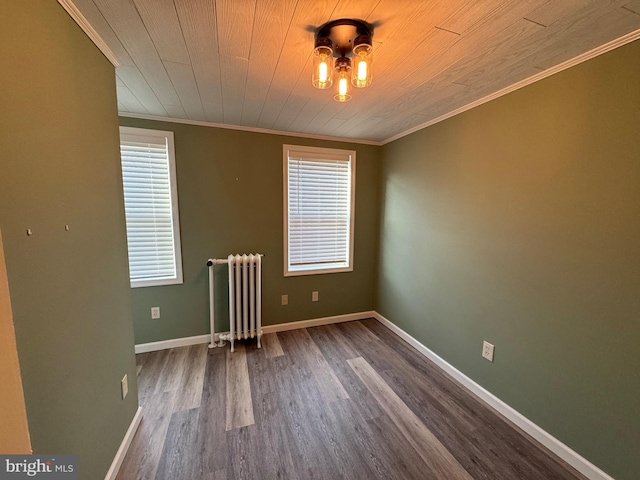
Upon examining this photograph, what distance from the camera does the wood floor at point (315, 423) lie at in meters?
1.46

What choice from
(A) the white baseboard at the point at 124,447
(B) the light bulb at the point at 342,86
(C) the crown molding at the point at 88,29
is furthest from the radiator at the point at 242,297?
(B) the light bulb at the point at 342,86

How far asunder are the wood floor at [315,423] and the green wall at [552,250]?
0.34 meters

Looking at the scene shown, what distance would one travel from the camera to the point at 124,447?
1501 mm

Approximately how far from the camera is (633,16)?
1097mm

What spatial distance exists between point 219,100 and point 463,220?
220cm

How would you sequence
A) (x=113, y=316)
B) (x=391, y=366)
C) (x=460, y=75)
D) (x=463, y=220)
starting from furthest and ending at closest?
(x=391, y=366)
(x=463, y=220)
(x=460, y=75)
(x=113, y=316)

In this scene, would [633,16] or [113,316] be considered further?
[113,316]

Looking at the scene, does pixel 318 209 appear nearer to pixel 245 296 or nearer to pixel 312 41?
pixel 245 296

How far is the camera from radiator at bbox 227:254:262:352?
260 centimetres

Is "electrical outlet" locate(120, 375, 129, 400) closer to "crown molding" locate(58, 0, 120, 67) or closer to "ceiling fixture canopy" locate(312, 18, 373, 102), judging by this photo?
"crown molding" locate(58, 0, 120, 67)

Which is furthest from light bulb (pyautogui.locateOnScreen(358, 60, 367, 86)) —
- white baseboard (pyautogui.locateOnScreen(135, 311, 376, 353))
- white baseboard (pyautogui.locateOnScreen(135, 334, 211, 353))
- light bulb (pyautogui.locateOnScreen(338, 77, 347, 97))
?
white baseboard (pyautogui.locateOnScreen(135, 334, 211, 353))

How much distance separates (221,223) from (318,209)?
1.12 meters

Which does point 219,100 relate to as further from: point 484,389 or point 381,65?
point 484,389

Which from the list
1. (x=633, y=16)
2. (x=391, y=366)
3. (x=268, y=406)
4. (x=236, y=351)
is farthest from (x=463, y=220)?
(x=236, y=351)
